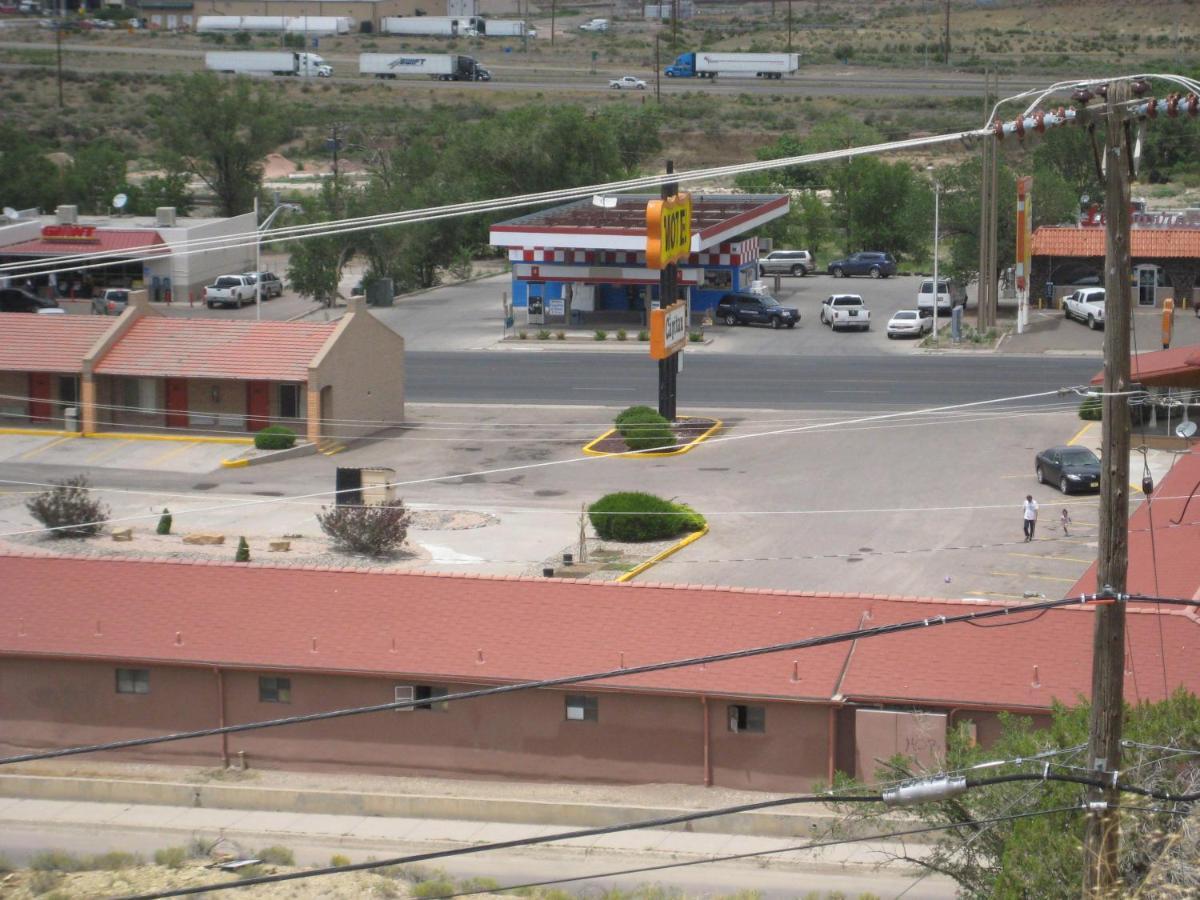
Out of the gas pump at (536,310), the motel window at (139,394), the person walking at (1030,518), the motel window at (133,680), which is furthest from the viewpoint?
the gas pump at (536,310)

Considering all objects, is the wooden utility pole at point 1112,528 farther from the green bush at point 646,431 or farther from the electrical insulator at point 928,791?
the green bush at point 646,431

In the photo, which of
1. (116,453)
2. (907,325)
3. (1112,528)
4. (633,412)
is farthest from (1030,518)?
(907,325)

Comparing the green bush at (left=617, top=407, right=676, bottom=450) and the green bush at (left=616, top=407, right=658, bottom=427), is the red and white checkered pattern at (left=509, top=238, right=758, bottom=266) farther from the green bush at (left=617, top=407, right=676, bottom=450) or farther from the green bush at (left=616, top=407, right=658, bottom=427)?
the green bush at (left=617, top=407, right=676, bottom=450)

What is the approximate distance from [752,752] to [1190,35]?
144m

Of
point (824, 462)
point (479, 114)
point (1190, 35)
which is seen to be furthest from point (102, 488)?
point (1190, 35)

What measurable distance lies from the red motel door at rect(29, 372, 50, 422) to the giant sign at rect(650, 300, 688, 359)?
1907cm

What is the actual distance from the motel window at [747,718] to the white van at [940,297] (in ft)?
148

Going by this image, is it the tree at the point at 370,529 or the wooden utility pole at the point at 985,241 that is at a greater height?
the wooden utility pole at the point at 985,241

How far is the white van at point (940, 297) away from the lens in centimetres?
6948

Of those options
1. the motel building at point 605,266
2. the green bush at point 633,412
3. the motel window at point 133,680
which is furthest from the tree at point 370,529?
the motel building at point 605,266

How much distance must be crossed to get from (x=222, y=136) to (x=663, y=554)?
2629 inches

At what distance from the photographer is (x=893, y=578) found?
35938mm

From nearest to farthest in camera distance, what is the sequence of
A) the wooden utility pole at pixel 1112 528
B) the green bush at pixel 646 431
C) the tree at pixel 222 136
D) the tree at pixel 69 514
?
the wooden utility pole at pixel 1112 528 → the tree at pixel 69 514 → the green bush at pixel 646 431 → the tree at pixel 222 136

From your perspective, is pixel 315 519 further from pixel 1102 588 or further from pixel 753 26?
pixel 753 26
